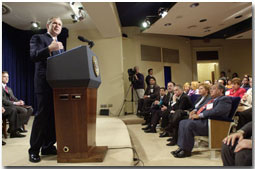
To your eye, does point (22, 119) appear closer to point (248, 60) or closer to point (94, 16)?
point (94, 16)

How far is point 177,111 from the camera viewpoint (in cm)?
267

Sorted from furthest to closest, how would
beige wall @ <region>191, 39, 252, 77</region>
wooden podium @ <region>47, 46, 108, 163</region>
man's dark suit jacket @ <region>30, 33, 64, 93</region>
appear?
1. beige wall @ <region>191, 39, 252, 77</region>
2. man's dark suit jacket @ <region>30, 33, 64, 93</region>
3. wooden podium @ <region>47, 46, 108, 163</region>

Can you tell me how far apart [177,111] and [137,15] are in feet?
12.5

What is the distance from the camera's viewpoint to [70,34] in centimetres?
580

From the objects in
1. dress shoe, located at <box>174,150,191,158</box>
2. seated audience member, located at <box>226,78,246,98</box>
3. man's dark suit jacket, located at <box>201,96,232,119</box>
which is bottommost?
dress shoe, located at <box>174,150,191,158</box>

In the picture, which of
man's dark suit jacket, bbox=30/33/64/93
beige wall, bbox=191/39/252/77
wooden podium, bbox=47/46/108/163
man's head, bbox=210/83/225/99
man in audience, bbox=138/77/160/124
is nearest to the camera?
wooden podium, bbox=47/46/108/163

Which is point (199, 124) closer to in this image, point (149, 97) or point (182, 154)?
point (182, 154)

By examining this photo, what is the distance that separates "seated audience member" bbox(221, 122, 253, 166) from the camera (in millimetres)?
1061

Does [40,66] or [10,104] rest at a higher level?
[40,66]

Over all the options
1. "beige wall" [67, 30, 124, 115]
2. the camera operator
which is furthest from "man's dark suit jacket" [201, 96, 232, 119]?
"beige wall" [67, 30, 124, 115]

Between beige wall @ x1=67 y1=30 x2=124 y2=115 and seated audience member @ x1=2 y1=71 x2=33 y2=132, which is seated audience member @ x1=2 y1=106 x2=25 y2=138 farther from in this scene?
beige wall @ x1=67 y1=30 x2=124 y2=115

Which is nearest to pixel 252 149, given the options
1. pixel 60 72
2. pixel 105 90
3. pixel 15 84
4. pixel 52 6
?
pixel 60 72

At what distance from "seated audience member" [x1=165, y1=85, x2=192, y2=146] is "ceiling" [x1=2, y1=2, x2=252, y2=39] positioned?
200 centimetres

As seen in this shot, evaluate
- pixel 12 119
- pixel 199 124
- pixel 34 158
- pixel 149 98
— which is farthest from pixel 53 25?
pixel 149 98
